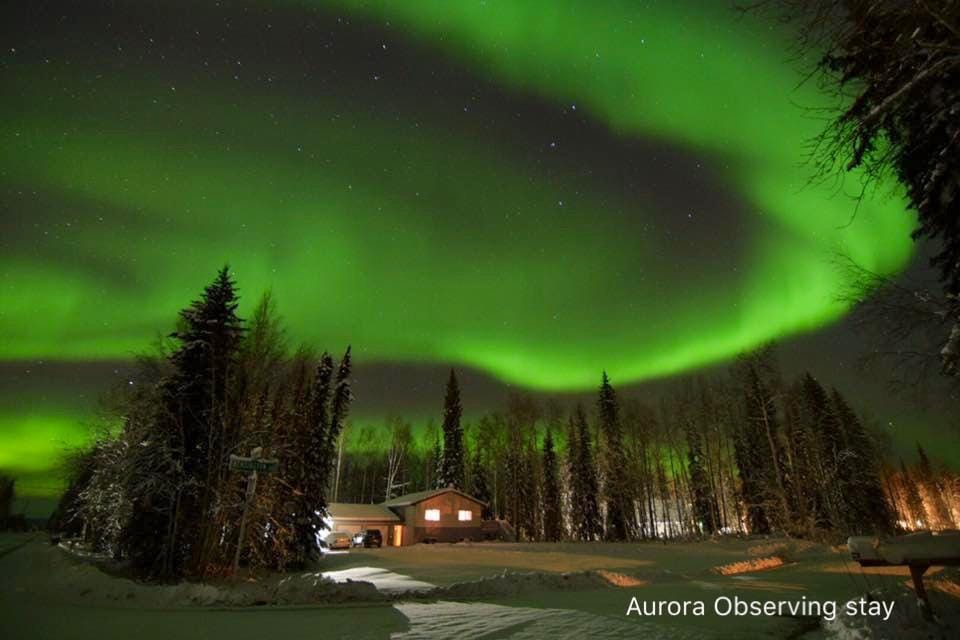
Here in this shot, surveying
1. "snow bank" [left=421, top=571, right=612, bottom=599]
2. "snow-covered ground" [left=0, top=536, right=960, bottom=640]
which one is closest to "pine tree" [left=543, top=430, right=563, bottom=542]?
"snow-covered ground" [left=0, top=536, right=960, bottom=640]

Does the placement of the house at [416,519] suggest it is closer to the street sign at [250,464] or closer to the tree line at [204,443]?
the tree line at [204,443]

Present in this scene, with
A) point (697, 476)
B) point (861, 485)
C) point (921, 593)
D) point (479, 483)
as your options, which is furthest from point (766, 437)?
point (921, 593)

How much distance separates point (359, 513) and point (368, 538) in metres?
2.60

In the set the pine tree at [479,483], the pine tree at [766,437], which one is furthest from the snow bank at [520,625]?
the pine tree at [479,483]

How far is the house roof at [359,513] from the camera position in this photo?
47316 millimetres

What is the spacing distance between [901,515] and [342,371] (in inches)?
3801

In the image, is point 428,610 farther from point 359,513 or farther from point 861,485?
point 861,485

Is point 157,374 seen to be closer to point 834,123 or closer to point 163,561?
point 163,561

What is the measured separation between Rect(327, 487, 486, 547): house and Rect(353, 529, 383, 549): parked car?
404 millimetres

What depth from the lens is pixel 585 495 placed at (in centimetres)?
5603

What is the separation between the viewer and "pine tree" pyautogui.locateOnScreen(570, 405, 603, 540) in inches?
2185

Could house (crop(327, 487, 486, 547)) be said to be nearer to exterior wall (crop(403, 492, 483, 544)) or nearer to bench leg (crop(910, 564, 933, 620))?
exterior wall (crop(403, 492, 483, 544))

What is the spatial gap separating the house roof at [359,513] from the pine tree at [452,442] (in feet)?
33.5

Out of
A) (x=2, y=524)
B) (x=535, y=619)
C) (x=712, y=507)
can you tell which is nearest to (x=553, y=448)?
(x=712, y=507)
